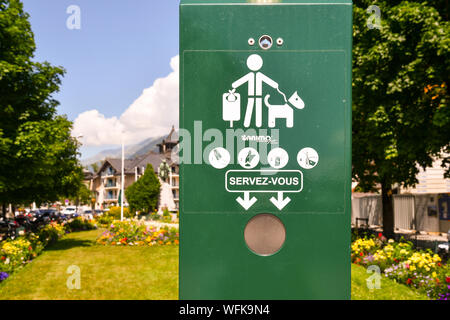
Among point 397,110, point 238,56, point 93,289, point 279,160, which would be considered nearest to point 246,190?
point 279,160

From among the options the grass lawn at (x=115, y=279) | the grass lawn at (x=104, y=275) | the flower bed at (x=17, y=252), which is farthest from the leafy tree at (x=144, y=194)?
the grass lawn at (x=115, y=279)

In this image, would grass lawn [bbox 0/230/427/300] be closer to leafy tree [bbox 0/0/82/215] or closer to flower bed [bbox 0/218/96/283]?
flower bed [bbox 0/218/96/283]

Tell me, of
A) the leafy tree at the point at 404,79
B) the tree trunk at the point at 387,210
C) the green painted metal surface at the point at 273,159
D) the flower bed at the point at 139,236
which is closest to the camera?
the green painted metal surface at the point at 273,159

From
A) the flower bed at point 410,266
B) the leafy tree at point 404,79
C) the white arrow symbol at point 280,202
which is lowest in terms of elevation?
the flower bed at point 410,266

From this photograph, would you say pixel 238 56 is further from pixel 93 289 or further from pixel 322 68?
pixel 93 289

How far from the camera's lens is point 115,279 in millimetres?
10477

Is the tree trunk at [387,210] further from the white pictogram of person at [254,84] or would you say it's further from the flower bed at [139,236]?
the white pictogram of person at [254,84]

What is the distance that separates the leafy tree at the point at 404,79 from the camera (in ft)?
35.1

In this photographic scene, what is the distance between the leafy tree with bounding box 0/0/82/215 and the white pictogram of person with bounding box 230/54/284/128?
12844 mm

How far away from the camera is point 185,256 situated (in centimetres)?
238

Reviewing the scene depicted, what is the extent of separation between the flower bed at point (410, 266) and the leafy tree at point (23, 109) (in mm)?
11981

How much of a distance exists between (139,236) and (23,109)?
24.7 feet

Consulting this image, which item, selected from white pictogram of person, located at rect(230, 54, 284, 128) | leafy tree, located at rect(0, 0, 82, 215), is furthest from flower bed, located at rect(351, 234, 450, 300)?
leafy tree, located at rect(0, 0, 82, 215)

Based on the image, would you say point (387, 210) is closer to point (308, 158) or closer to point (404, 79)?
point (404, 79)
